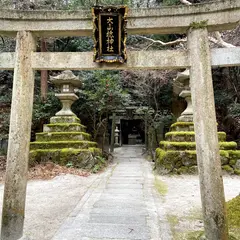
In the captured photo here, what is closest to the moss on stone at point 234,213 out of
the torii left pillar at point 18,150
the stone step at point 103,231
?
the stone step at point 103,231

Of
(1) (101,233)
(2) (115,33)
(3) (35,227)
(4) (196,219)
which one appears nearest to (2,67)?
(2) (115,33)

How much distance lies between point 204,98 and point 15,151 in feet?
9.12

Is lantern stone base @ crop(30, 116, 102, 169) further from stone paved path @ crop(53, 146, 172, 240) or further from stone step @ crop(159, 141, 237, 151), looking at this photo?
stone step @ crop(159, 141, 237, 151)

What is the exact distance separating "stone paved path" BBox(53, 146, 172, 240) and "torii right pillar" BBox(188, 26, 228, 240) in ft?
2.20

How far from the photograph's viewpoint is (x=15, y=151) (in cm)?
333

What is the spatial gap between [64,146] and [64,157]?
519 millimetres

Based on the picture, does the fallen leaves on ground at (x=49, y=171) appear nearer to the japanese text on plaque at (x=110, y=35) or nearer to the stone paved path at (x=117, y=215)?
the stone paved path at (x=117, y=215)

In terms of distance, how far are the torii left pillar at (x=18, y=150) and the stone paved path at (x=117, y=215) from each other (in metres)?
0.64

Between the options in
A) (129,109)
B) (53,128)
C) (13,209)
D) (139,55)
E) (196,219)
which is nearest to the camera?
(13,209)

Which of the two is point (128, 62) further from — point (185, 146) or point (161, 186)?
point (185, 146)

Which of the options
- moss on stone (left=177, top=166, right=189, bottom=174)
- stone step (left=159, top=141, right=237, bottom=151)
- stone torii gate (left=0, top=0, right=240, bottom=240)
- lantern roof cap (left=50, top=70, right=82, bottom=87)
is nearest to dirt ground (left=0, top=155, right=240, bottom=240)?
moss on stone (left=177, top=166, right=189, bottom=174)

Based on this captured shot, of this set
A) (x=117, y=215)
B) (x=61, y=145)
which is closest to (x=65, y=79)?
(x=61, y=145)

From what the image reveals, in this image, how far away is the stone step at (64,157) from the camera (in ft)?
27.3

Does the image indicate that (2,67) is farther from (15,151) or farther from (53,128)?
(53,128)
